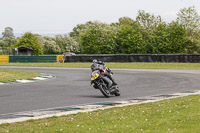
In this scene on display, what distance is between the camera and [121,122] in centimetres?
744

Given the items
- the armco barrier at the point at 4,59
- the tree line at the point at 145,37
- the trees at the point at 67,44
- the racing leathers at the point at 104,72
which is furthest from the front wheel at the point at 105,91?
the trees at the point at 67,44

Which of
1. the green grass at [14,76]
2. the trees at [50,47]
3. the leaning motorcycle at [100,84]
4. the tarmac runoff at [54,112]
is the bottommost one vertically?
the tarmac runoff at [54,112]

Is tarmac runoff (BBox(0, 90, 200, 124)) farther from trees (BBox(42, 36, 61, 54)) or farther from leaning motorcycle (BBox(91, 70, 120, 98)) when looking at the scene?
trees (BBox(42, 36, 61, 54))

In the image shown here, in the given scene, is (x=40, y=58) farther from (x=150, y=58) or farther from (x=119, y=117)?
(x=119, y=117)

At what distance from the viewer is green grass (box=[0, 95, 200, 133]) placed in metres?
6.65

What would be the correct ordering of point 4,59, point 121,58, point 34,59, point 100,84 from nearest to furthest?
point 100,84 < point 121,58 < point 34,59 < point 4,59

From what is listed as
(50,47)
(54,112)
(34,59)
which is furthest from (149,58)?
(50,47)

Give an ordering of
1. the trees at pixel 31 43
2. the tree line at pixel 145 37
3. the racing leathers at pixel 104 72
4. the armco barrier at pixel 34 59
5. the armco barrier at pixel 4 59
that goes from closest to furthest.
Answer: the racing leathers at pixel 104 72 → the armco barrier at pixel 34 59 → the armco barrier at pixel 4 59 → the tree line at pixel 145 37 → the trees at pixel 31 43

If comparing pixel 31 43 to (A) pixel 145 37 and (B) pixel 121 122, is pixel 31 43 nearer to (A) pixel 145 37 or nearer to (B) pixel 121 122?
(A) pixel 145 37

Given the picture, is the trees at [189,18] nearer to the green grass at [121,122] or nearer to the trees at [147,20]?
the trees at [147,20]

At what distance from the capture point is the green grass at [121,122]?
21.8 ft

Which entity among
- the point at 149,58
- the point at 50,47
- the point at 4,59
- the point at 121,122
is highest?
the point at 50,47

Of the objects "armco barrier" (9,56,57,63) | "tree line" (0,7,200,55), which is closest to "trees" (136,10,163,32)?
"tree line" (0,7,200,55)

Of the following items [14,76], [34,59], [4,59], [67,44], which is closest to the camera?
[14,76]
